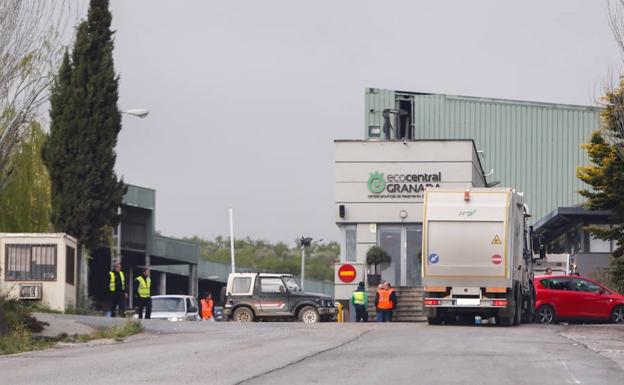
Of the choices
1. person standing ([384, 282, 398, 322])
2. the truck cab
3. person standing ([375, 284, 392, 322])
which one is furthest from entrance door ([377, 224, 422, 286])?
the truck cab

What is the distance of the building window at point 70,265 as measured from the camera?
126ft

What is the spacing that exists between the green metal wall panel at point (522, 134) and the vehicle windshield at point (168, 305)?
25.0m

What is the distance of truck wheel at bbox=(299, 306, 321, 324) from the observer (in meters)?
43.0

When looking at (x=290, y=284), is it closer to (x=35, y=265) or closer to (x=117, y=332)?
(x=35, y=265)

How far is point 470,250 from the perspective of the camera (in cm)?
3403

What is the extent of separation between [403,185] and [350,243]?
10.2ft

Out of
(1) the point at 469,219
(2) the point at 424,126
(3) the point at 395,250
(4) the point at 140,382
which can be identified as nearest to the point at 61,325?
(1) the point at 469,219

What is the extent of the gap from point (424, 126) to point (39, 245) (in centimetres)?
3428

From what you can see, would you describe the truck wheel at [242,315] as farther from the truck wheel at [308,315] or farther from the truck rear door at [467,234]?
the truck rear door at [467,234]

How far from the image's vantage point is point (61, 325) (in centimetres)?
2931

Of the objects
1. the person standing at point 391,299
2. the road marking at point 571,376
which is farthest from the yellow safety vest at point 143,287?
the road marking at point 571,376

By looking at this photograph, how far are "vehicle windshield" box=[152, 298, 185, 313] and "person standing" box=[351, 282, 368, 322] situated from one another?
5.96 meters

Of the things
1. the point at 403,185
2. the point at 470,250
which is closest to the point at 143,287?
the point at 470,250

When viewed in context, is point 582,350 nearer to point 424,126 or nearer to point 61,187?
point 61,187
